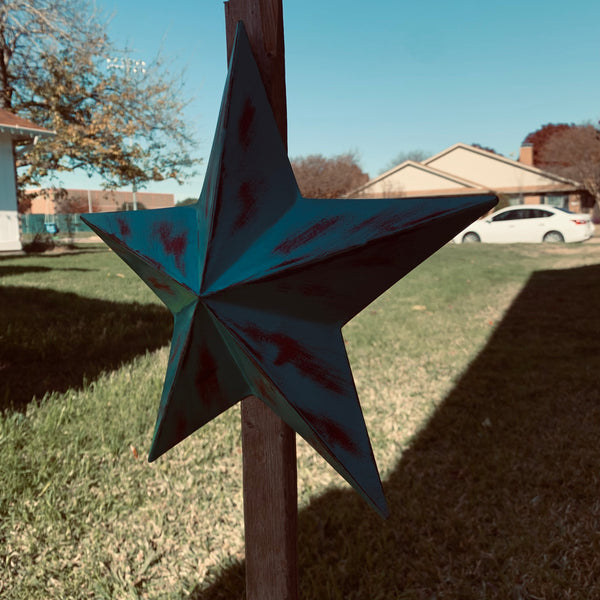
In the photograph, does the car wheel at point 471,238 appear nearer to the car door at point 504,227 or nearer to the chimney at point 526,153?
the car door at point 504,227

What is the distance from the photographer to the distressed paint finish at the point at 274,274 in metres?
1.14

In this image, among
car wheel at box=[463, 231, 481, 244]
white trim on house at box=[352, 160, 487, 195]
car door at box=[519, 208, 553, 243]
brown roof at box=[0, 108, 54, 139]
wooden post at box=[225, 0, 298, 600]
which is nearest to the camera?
wooden post at box=[225, 0, 298, 600]

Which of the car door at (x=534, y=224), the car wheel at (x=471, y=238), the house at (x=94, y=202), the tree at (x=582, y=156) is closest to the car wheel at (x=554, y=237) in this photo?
the car door at (x=534, y=224)

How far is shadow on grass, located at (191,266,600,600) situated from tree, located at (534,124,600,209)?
38647 mm

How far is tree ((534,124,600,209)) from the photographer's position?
3653cm

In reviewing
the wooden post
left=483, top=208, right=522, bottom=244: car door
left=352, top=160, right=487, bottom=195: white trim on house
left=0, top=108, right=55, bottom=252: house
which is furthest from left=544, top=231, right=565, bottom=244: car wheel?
the wooden post

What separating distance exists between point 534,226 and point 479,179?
21958 millimetres

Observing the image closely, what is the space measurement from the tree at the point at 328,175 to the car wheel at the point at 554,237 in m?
23.6

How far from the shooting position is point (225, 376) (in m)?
1.34

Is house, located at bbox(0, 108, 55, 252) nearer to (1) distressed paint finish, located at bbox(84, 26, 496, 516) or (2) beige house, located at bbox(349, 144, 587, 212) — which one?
(1) distressed paint finish, located at bbox(84, 26, 496, 516)

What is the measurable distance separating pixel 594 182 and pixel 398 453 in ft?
134

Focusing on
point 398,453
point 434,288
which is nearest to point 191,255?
point 398,453

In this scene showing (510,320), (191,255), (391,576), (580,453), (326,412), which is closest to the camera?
(326,412)

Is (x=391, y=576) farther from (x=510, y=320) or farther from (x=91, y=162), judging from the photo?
(x=91, y=162)
